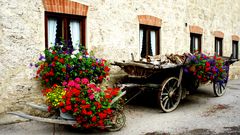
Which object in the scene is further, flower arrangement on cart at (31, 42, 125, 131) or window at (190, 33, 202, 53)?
window at (190, 33, 202, 53)

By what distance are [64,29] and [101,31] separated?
102 centimetres

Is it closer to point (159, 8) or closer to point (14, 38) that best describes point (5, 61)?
point (14, 38)

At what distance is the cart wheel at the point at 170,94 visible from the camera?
5.73 meters

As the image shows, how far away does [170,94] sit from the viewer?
5.75 meters

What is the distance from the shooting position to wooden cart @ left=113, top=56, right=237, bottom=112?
551 cm

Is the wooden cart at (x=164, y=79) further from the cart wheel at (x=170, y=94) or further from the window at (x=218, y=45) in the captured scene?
the window at (x=218, y=45)

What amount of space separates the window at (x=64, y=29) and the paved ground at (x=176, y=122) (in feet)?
6.24

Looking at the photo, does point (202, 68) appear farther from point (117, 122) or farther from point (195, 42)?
point (195, 42)

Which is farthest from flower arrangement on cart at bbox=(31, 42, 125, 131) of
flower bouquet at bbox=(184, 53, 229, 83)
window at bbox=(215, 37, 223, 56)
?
window at bbox=(215, 37, 223, 56)

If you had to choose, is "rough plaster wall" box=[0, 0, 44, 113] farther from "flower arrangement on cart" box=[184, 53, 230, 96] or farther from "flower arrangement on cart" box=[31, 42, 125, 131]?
"flower arrangement on cart" box=[184, 53, 230, 96]

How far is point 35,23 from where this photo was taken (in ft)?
16.7

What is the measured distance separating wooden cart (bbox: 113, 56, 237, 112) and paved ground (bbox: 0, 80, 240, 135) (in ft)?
1.14

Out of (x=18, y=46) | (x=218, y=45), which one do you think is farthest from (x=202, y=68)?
(x=218, y=45)

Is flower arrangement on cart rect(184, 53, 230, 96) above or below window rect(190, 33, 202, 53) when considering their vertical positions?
below
